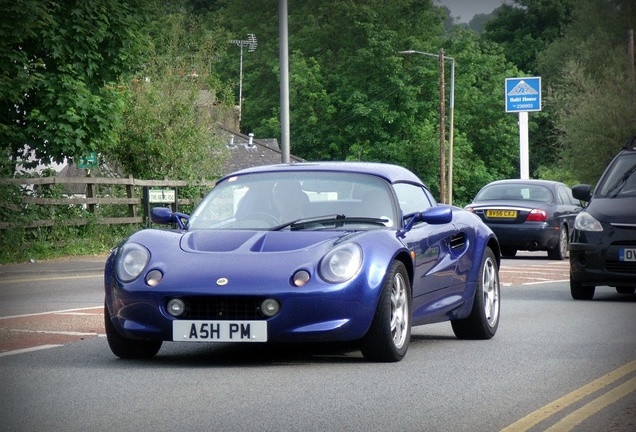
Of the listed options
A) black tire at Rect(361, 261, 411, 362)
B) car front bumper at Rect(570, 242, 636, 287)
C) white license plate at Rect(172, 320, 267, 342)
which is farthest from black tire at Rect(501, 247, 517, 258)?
white license plate at Rect(172, 320, 267, 342)

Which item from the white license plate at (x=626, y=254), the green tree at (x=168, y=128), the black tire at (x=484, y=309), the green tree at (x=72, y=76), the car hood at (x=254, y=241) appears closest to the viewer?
the car hood at (x=254, y=241)

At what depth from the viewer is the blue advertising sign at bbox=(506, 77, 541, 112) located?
53250mm

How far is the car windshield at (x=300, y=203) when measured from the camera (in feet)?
33.3

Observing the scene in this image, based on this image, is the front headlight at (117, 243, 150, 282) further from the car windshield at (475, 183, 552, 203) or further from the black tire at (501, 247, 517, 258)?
the black tire at (501, 247, 517, 258)

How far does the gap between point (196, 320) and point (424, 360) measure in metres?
1.66

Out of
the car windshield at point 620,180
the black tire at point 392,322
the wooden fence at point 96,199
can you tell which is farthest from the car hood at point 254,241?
the wooden fence at point 96,199

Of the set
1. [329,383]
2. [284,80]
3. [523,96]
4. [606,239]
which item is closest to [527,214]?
[284,80]

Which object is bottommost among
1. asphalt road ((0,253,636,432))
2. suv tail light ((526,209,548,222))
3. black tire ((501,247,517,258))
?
black tire ((501,247,517,258))

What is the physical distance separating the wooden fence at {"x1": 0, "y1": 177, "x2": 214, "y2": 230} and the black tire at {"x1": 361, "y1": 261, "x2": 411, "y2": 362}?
57.8 ft

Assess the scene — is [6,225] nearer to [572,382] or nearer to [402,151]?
[572,382]

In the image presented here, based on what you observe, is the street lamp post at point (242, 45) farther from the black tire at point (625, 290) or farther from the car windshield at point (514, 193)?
the black tire at point (625, 290)

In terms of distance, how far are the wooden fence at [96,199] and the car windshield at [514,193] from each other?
7.94m

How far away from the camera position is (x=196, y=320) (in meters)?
9.09

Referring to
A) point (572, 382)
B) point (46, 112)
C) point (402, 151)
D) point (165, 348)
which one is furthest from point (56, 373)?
point (402, 151)
